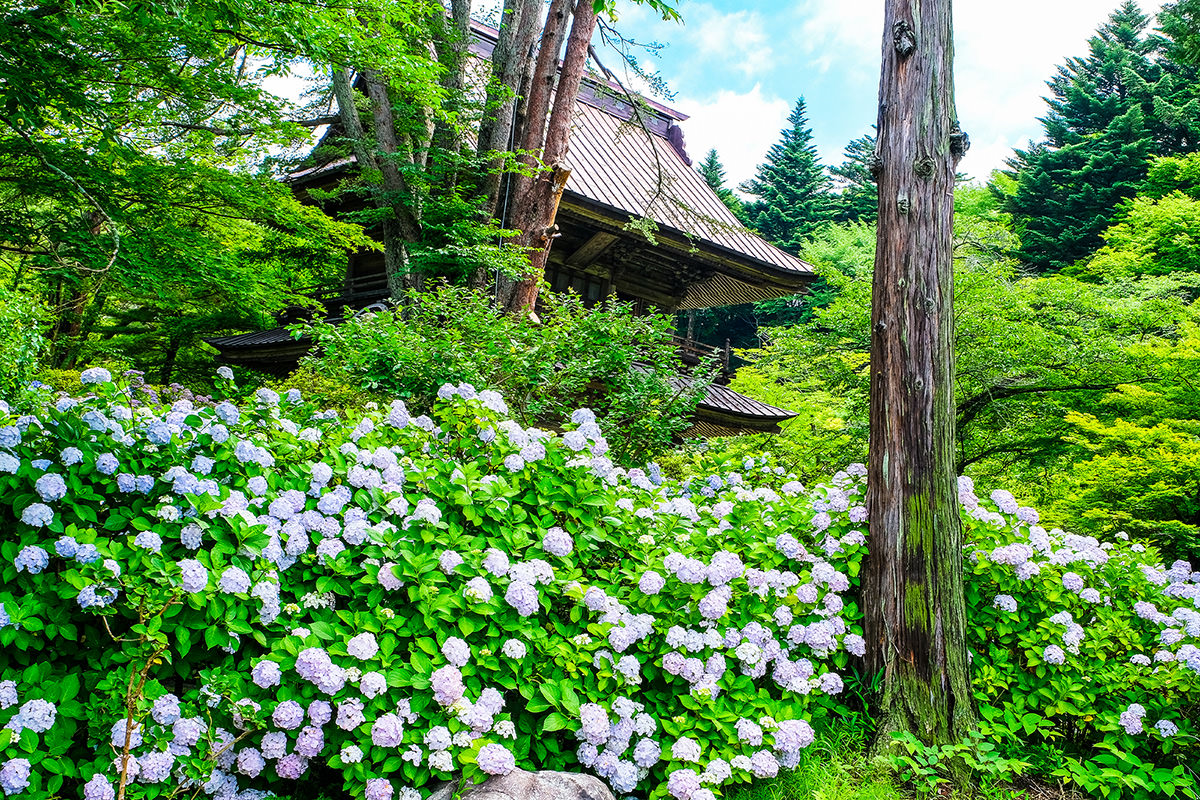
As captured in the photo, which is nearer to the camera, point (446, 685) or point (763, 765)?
point (446, 685)

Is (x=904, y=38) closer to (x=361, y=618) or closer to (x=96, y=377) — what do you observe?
(x=361, y=618)

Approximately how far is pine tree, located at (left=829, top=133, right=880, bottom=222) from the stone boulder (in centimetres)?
2716

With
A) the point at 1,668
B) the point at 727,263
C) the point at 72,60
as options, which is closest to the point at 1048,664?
the point at 1,668

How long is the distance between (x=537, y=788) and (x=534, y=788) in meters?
0.01

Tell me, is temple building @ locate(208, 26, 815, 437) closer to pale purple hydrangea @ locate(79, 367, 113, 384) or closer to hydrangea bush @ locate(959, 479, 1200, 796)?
hydrangea bush @ locate(959, 479, 1200, 796)

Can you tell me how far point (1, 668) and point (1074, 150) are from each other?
2675cm

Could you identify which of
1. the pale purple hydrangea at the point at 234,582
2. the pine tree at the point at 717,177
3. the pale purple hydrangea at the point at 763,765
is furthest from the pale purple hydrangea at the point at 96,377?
the pine tree at the point at 717,177

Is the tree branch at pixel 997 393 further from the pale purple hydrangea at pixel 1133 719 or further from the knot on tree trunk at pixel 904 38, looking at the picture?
the pale purple hydrangea at pixel 1133 719

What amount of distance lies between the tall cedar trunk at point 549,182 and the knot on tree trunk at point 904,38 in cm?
507

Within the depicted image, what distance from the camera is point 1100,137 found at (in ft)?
73.3

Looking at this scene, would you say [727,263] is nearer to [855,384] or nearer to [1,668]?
[855,384]

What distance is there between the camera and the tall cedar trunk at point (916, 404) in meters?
3.48

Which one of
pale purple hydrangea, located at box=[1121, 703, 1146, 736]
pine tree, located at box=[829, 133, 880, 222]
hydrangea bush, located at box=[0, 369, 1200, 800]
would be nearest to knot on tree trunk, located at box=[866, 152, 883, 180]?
hydrangea bush, located at box=[0, 369, 1200, 800]


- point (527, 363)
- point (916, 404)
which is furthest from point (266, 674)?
point (527, 363)
